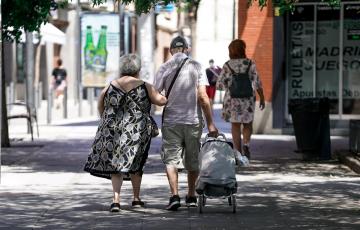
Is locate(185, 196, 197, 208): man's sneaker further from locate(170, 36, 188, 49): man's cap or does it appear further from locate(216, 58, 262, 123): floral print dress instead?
locate(216, 58, 262, 123): floral print dress

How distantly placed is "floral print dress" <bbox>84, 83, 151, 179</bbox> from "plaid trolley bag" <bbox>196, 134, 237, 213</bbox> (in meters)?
0.72

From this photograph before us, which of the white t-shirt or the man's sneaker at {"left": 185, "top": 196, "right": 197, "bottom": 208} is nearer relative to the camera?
the white t-shirt

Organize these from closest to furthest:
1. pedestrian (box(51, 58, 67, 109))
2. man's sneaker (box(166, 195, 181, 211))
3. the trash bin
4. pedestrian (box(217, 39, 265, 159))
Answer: man's sneaker (box(166, 195, 181, 211)), pedestrian (box(217, 39, 265, 159)), the trash bin, pedestrian (box(51, 58, 67, 109))

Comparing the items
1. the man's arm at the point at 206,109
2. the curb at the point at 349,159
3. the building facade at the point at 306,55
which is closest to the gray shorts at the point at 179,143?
the man's arm at the point at 206,109

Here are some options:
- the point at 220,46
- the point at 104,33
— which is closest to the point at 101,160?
the point at 104,33

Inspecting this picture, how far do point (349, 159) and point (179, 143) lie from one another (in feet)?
18.5

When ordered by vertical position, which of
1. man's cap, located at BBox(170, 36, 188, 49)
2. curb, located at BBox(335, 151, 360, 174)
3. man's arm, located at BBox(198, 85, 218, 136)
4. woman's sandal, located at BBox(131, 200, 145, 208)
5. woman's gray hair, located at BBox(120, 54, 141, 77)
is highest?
man's cap, located at BBox(170, 36, 188, 49)

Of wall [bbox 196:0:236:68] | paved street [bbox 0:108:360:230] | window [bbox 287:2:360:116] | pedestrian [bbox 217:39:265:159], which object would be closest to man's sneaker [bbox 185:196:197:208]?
paved street [bbox 0:108:360:230]

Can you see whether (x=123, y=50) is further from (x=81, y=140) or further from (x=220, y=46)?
(x=220, y=46)

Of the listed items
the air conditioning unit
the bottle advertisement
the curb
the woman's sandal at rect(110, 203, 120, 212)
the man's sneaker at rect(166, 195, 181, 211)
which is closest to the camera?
the woman's sandal at rect(110, 203, 120, 212)

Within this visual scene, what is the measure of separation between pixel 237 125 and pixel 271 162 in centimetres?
108

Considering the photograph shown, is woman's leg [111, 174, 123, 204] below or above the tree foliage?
below

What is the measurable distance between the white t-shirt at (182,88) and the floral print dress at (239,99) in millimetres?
4467

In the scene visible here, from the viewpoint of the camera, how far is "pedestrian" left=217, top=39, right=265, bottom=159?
608 inches
